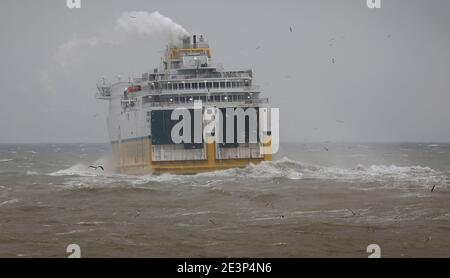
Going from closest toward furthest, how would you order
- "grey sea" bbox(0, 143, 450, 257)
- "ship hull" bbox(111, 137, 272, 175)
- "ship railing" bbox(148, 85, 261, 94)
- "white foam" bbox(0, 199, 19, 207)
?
"grey sea" bbox(0, 143, 450, 257) < "white foam" bbox(0, 199, 19, 207) < "ship hull" bbox(111, 137, 272, 175) < "ship railing" bbox(148, 85, 261, 94)

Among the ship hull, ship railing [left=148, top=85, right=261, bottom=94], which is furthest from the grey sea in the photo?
ship railing [left=148, top=85, right=261, bottom=94]

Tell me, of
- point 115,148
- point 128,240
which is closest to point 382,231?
point 128,240

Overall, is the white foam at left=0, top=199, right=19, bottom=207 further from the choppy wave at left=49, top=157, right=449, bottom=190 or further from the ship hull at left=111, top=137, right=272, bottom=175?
the ship hull at left=111, top=137, right=272, bottom=175

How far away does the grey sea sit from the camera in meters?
23.3

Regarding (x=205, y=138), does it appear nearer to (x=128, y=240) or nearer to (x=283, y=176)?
(x=283, y=176)

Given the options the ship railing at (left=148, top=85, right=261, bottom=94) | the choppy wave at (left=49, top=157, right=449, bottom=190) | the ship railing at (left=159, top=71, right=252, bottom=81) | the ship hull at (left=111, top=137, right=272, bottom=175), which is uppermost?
the ship railing at (left=159, top=71, right=252, bottom=81)

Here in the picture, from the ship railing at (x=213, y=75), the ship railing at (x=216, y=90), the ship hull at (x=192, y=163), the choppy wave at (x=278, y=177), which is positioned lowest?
the choppy wave at (x=278, y=177)

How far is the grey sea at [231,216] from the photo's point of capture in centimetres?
2327

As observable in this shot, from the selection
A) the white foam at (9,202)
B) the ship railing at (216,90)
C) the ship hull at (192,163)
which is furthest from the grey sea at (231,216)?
the ship railing at (216,90)

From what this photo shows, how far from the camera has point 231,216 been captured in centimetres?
3041

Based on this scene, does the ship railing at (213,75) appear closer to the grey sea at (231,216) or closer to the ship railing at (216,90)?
the ship railing at (216,90)

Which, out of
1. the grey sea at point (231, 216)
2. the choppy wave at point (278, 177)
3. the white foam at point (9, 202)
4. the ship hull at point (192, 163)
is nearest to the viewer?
the grey sea at point (231, 216)

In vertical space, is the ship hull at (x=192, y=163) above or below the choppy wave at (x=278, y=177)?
above

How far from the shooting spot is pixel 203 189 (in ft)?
135
